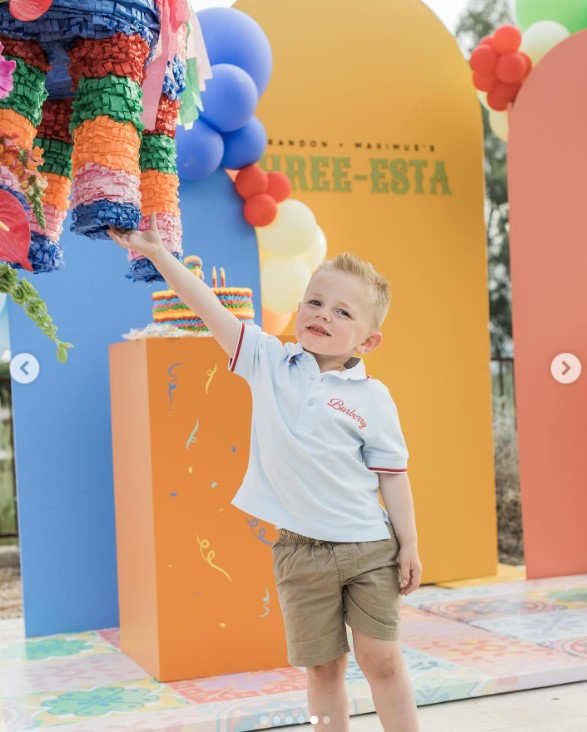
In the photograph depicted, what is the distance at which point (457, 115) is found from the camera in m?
4.98

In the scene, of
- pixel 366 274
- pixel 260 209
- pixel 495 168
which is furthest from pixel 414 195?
pixel 495 168

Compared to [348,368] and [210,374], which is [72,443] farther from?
[348,368]

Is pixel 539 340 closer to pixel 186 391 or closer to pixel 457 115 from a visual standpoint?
pixel 457 115

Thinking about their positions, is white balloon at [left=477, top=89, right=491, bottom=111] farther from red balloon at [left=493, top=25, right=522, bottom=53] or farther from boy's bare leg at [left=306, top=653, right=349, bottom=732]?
boy's bare leg at [left=306, top=653, right=349, bottom=732]

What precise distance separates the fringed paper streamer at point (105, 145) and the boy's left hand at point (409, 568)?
859mm

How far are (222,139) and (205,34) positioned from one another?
375 millimetres

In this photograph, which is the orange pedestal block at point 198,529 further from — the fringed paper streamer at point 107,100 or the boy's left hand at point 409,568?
the fringed paper streamer at point 107,100

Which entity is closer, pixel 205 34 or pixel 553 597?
pixel 205 34

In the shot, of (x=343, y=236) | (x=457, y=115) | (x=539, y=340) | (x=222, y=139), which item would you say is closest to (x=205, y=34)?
(x=222, y=139)

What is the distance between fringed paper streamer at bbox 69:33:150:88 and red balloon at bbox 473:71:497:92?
3.28 metres

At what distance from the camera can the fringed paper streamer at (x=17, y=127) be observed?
1.59m

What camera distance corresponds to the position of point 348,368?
2027mm

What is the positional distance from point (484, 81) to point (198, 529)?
2610mm

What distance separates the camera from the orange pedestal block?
10.3 ft
